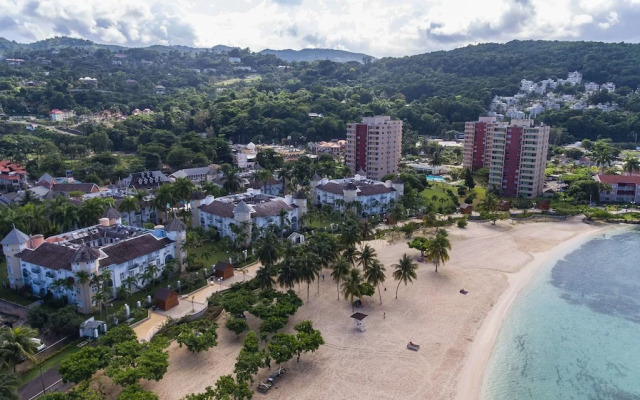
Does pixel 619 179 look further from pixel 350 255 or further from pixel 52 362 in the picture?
pixel 52 362

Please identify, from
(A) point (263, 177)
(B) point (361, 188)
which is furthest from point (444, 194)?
(A) point (263, 177)

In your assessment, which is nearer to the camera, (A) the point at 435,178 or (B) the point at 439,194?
(B) the point at 439,194

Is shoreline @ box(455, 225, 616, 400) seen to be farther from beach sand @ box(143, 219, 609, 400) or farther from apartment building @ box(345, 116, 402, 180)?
apartment building @ box(345, 116, 402, 180)

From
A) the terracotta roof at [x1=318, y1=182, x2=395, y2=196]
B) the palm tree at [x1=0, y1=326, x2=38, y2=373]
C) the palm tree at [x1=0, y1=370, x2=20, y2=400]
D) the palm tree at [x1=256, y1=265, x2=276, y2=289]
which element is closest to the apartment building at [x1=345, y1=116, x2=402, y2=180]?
the terracotta roof at [x1=318, y1=182, x2=395, y2=196]

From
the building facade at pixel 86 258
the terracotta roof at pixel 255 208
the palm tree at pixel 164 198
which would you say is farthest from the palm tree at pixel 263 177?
the building facade at pixel 86 258

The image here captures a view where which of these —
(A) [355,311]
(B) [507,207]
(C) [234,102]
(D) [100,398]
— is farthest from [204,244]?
(C) [234,102]

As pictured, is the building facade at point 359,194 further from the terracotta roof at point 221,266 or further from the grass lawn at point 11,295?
the grass lawn at point 11,295
